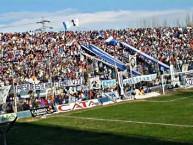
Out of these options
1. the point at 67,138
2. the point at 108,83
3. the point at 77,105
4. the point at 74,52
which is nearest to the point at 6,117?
the point at 77,105

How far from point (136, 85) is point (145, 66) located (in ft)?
29.9

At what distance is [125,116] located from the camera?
27172 millimetres

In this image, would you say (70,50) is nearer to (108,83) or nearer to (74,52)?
(74,52)

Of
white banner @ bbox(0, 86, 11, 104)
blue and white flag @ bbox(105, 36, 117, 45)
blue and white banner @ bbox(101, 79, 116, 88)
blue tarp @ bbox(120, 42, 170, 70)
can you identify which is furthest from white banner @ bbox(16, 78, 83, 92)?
blue and white flag @ bbox(105, 36, 117, 45)

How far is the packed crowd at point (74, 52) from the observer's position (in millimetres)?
41500

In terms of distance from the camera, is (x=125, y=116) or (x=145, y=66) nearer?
(x=125, y=116)

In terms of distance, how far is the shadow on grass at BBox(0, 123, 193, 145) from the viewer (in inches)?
740

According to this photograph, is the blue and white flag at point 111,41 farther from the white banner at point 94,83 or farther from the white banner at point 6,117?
the white banner at point 6,117

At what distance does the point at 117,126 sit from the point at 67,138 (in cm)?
337

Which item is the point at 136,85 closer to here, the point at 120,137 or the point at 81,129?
the point at 81,129

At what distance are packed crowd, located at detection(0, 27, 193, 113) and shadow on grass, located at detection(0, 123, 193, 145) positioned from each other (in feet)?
33.5

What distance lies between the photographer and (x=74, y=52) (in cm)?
4875

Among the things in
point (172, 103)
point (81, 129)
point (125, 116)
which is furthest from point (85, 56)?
point (81, 129)

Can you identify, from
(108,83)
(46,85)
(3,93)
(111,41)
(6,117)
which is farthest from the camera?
(111,41)
